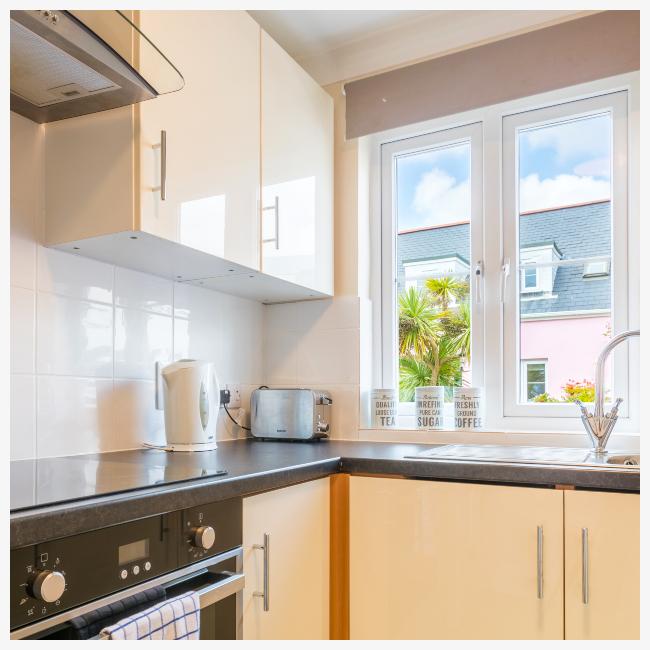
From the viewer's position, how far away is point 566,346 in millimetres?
2189

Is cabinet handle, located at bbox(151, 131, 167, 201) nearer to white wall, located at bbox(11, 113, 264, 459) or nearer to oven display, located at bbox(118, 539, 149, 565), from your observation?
white wall, located at bbox(11, 113, 264, 459)

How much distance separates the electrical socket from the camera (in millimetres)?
2309

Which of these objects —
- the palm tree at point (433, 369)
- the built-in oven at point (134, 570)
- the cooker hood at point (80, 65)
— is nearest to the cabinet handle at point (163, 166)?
the cooker hood at point (80, 65)

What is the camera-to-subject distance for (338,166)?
2.50 metres

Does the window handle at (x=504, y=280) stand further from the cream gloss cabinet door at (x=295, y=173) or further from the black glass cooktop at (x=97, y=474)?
the black glass cooktop at (x=97, y=474)

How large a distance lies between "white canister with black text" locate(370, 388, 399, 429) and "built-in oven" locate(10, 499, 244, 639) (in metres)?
1.05

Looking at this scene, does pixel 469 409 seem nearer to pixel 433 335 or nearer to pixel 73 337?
pixel 433 335

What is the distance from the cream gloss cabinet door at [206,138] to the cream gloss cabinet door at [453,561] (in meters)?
0.80

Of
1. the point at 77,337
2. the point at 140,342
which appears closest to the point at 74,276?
the point at 77,337

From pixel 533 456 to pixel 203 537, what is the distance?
36.8 inches

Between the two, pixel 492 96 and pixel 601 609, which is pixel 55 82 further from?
pixel 601 609

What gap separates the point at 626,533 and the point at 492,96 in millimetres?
1498

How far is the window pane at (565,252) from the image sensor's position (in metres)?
2.17
